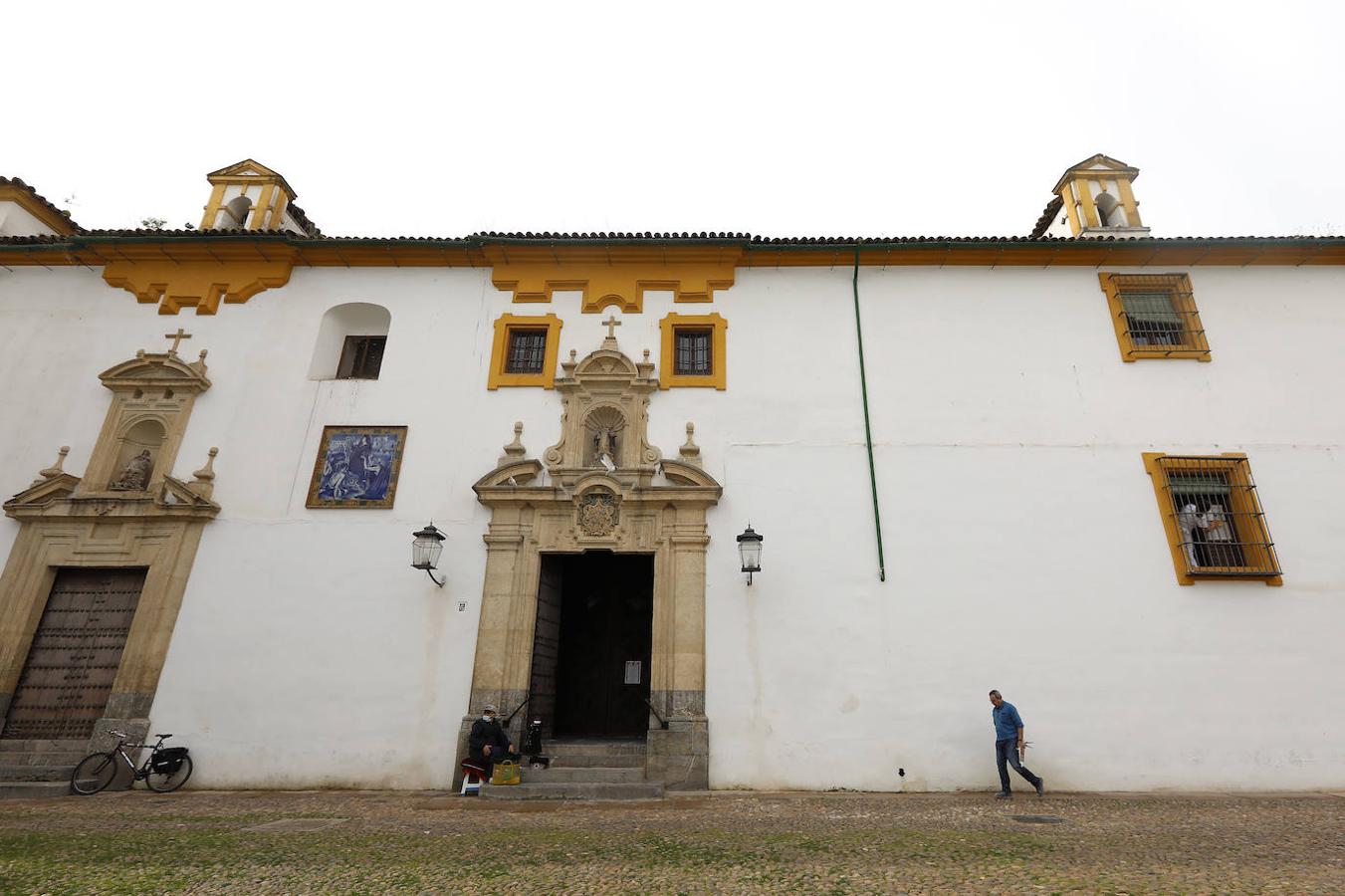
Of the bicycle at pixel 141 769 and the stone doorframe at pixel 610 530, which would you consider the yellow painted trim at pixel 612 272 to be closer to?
the stone doorframe at pixel 610 530

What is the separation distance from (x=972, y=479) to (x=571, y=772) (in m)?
6.64

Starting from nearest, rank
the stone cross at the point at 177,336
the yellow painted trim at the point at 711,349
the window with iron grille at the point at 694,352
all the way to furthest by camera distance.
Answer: the yellow painted trim at the point at 711,349 → the window with iron grille at the point at 694,352 → the stone cross at the point at 177,336

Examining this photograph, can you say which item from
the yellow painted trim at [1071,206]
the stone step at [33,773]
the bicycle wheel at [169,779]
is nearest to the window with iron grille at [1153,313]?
the yellow painted trim at [1071,206]

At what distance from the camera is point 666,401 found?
32.5 ft

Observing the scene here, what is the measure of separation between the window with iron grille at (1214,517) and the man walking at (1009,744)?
3.33m

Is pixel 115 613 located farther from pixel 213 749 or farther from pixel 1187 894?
pixel 1187 894

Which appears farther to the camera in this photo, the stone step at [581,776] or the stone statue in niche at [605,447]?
the stone statue in niche at [605,447]

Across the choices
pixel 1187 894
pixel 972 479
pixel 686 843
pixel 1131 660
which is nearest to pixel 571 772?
pixel 686 843

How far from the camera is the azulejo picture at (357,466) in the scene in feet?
31.0

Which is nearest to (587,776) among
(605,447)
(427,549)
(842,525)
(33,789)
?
(427,549)

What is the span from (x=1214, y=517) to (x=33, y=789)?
15.4 meters

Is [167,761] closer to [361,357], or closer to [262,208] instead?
[361,357]

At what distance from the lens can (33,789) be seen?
24.9 feet

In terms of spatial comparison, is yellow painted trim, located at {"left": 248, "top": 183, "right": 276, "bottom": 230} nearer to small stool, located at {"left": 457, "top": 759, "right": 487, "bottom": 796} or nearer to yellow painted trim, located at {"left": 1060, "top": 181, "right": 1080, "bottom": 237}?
small stool, located at {"left": 457, "top": 759, "right": 487, "bottom": 796}
